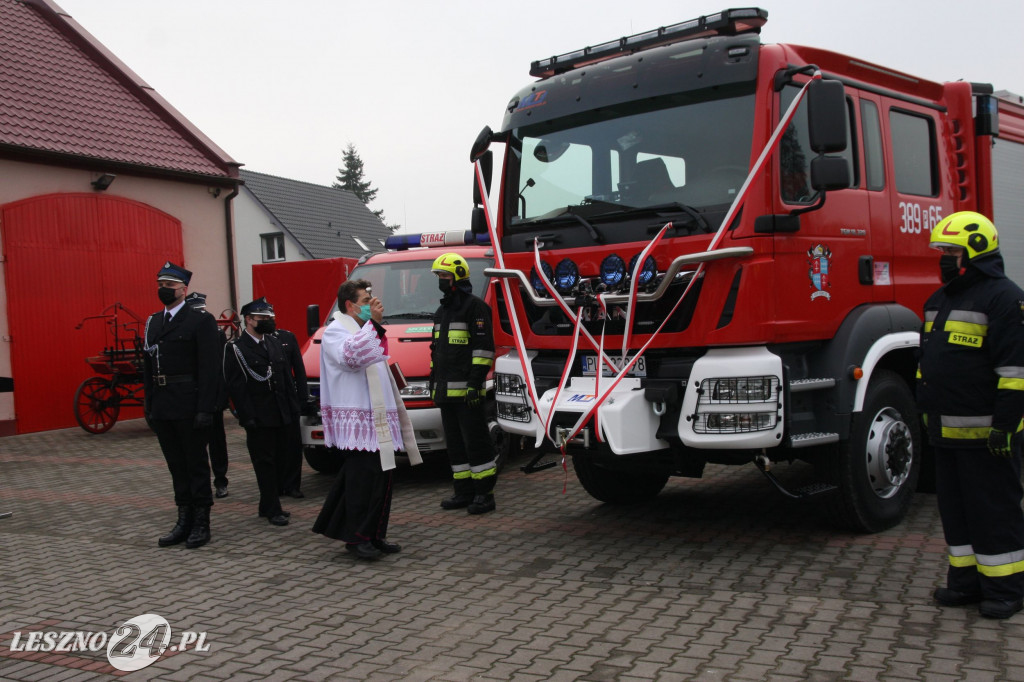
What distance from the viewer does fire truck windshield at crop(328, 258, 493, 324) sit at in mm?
9734

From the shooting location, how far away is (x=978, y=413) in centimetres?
459

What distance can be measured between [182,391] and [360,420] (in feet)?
5.02

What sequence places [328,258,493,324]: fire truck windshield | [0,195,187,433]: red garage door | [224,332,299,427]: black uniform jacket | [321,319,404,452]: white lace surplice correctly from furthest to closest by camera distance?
[0,195,187,433]: red garage door < [328,258,493,324]: fire truck windshield < [224,332,299,427]: black uniform jacket < [321,319,404,452]: white lace surplice

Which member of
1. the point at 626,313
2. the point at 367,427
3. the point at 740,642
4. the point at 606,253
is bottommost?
the point at 740,642

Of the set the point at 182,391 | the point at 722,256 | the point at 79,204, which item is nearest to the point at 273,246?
the point at 79,204

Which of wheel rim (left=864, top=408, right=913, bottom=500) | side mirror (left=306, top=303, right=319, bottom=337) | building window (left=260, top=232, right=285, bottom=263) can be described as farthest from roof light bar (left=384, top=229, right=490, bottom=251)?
building window (left=260, top=232, right=285, bottom=263)

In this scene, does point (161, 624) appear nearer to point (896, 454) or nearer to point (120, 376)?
point (896, 454)

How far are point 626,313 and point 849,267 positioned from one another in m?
1.49

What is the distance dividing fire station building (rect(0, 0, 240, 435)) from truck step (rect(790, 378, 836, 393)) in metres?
12.2

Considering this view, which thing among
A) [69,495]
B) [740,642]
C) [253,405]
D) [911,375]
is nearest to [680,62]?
[911,375]

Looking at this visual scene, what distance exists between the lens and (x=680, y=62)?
5.78 m

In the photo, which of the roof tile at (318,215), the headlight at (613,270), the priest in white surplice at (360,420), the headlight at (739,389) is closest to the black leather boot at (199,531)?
the priest in white surplice at (360,420)

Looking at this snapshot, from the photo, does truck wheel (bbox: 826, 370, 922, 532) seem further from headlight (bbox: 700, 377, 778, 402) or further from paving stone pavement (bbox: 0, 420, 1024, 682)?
headlight (bbox: 700, 377, 778, 402)

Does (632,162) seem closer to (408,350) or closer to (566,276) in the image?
(566,276)
